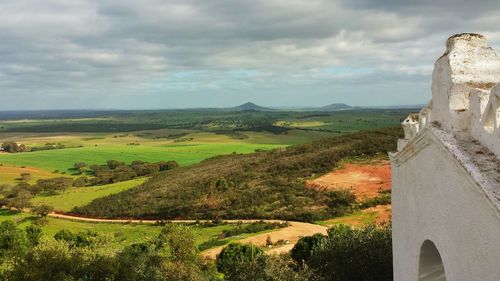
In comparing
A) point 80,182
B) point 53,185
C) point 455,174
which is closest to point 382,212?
point 455,174

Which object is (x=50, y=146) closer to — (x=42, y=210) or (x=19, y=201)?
(x=19, y=201)

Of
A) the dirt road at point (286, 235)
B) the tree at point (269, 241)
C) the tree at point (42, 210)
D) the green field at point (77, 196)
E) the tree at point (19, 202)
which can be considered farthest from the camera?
the green field at point (77, 196)

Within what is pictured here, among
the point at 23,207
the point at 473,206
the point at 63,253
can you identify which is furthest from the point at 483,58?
the point at 23,207

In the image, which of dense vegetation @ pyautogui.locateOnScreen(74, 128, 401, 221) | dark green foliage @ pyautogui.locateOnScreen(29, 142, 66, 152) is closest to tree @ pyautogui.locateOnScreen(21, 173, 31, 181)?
dense vegetation @ pyautogui.locateOnScreen(74, 128, 401, 221)

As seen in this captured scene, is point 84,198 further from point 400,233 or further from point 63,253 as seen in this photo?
point 400,233

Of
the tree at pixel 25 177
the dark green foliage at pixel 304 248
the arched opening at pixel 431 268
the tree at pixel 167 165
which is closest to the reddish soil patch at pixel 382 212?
the dark green foliage at pixel 304 248

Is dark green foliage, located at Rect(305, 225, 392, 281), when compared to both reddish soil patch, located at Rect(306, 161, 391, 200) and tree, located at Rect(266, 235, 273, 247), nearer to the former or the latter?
tree, located at Rect(266, 235, 273, 247)

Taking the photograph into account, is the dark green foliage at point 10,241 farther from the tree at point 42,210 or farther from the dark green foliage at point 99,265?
the tree at point 42,210
